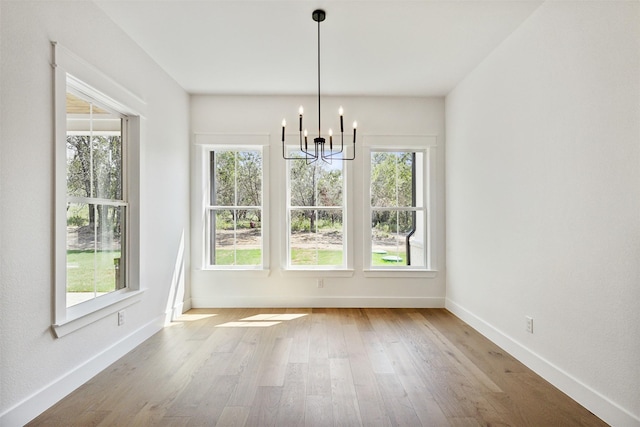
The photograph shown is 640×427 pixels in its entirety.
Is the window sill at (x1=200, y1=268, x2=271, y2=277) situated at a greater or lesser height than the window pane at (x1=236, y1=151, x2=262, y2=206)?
lesser

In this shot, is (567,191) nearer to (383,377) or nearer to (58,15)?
(383,377)

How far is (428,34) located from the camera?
2.98 metres

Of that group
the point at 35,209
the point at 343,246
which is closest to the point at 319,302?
the point at 343,246

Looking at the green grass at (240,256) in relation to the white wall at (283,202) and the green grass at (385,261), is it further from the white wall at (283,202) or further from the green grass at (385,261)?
the green grass at (385,261)

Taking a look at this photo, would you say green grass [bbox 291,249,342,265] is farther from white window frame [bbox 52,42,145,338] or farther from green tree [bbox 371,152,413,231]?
white window frame [bbox 52,42,145,338]

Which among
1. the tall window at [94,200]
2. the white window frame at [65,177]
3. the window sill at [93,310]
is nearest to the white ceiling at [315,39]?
the white window frame at [65,177]

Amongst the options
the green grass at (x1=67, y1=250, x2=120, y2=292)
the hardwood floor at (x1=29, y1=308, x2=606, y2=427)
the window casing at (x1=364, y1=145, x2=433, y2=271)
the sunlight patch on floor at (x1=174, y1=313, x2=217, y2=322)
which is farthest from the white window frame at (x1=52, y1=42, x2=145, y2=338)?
the window casing at (x1=364, y1=145, x2=433, y2=271)

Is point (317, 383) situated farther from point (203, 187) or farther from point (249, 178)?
point (203, 187)

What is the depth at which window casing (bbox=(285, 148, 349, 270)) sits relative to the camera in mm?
4570

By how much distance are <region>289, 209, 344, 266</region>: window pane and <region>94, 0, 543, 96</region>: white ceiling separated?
5.25ft

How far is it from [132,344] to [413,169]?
374 centimetres

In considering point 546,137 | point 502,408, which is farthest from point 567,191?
point 502,408

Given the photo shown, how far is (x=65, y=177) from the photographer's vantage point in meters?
2.31

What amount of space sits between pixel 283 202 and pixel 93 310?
2.42m
